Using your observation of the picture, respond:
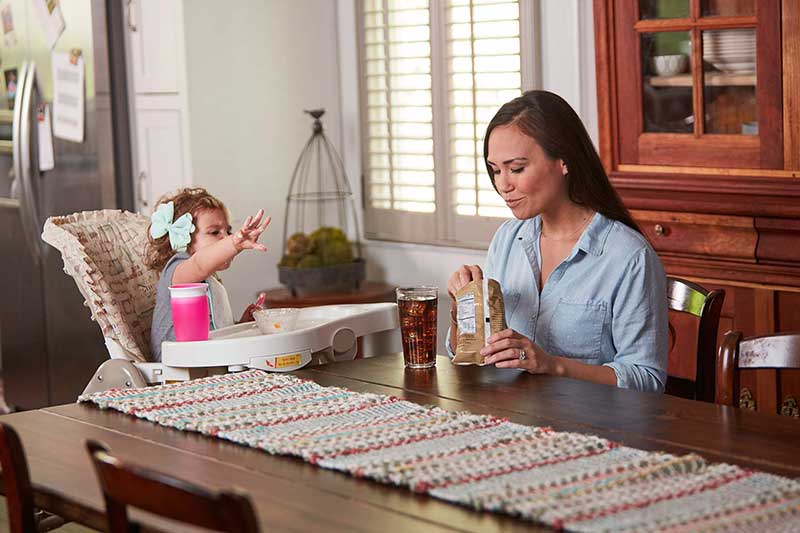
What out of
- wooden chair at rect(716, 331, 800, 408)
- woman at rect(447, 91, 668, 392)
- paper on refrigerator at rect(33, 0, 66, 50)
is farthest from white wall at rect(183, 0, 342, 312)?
wooden chair at rect(716, 331, 800, 408)

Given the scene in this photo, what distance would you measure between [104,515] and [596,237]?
3.99ft

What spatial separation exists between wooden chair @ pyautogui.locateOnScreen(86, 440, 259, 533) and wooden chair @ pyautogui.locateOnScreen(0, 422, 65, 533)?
22 cm

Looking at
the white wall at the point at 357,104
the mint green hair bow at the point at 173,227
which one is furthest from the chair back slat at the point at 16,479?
the white wall at the point at 357,104

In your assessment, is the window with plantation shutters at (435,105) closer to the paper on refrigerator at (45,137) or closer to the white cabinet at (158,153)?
the white cabinet at (158,153)

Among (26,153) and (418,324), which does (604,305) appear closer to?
Result: (418,324)

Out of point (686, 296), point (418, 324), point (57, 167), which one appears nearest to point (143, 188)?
point (57, 167)

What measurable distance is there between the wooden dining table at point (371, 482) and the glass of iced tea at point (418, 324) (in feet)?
0.11

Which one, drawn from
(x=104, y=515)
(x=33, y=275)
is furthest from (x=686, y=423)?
(x=33, y=275)

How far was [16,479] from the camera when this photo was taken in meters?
1.59

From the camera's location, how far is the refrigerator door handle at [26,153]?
446cm

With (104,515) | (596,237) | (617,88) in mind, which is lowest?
(104,515)

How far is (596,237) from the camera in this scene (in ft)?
7.84

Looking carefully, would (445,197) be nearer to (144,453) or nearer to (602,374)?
(602,374)

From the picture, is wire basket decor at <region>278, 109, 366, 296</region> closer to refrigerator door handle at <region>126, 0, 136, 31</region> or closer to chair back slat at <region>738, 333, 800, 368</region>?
refrigerator door handle at <region>126, 0, 136, 31</region>
